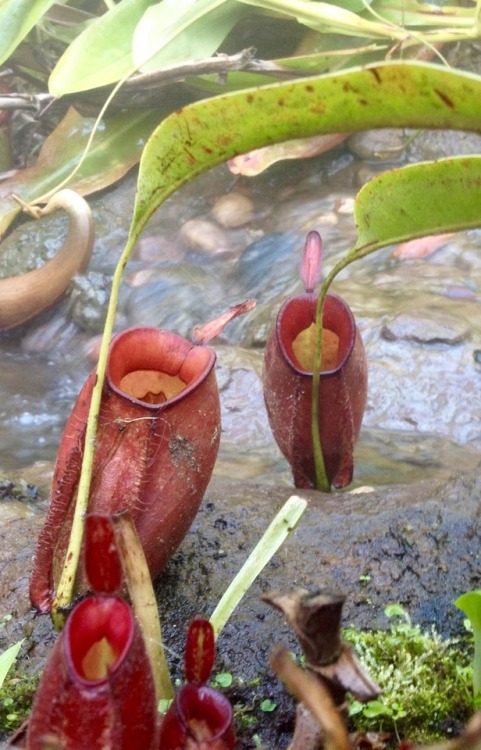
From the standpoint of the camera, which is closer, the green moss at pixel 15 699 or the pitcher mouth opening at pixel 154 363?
the green moss at pixel 15 699

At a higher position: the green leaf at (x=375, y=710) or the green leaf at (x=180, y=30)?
the green leaf at (x=180, y=30)

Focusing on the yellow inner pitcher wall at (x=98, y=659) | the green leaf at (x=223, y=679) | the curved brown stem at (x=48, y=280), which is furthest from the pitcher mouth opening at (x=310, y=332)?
the curved brown stem at (x=48, y=280)

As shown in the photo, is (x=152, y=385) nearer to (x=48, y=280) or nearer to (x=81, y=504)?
(x=81, y=504)

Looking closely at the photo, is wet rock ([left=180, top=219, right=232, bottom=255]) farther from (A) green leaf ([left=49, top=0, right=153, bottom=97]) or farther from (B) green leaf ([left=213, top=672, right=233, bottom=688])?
(B) green leaf ([left=213, top=672, right=233, bottom=688])

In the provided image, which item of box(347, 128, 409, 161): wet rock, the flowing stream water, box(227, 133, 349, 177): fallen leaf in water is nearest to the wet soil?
the flowing stream water

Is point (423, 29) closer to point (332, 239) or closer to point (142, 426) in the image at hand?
point (332, 239)

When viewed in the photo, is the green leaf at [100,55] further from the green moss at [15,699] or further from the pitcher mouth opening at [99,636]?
the pitcher mouth opening at [99,636]

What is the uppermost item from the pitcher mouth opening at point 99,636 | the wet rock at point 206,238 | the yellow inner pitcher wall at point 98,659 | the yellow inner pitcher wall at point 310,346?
the pitcher mouth opening at point 99,636
